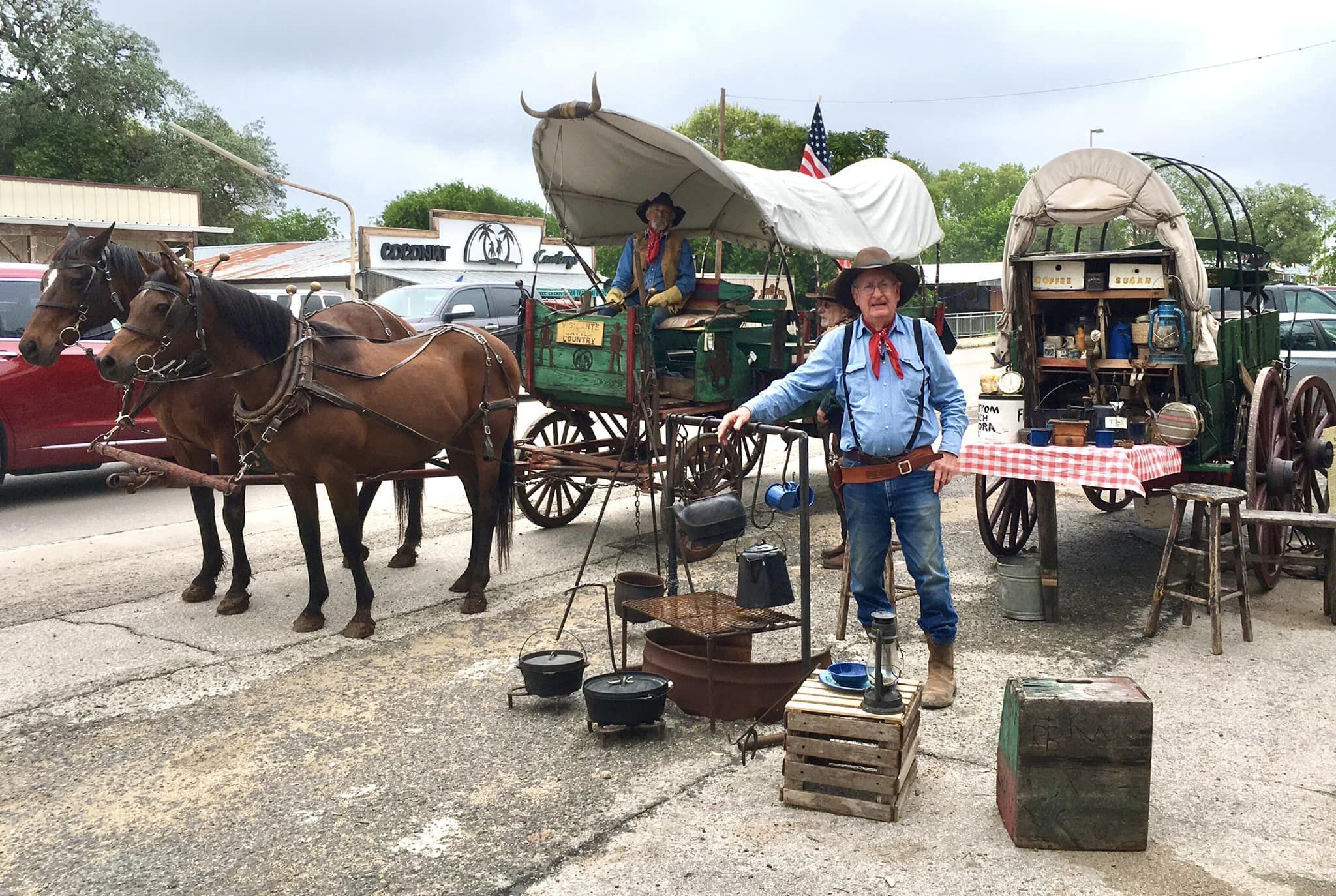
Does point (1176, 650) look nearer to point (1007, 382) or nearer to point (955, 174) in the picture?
point (1007, 382)

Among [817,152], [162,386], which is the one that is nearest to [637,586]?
[162,386]

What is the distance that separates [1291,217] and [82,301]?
48.0 meters

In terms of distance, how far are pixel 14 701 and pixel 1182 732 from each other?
17.6 feet

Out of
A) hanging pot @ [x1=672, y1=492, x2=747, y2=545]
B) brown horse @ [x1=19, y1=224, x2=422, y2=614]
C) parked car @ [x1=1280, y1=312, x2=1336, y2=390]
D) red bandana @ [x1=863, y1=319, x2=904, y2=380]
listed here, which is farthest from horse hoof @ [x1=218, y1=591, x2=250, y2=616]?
parked car @ [x1=1280, y1=312, x2=1336, y2=390]

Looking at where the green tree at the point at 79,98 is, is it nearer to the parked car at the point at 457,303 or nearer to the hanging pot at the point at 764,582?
the parked car at the point at 457,303

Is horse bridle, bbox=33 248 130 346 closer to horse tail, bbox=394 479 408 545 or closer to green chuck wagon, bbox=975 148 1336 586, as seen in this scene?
horse tail, bbox=394 479 408 545

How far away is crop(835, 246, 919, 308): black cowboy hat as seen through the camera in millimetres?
4777

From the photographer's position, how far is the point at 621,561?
26.3ft

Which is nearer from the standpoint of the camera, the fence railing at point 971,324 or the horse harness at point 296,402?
the horse harness at point 296,402

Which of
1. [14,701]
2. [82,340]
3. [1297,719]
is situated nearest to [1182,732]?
[1297,719]

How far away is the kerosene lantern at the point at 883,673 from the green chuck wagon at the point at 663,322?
3.37 m

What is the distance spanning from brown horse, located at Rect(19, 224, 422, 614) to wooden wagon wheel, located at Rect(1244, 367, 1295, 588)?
6176 mm

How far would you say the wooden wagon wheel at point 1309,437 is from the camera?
738 centimetres

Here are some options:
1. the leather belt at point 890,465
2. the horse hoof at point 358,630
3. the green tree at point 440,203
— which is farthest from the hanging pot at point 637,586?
the green tree at point 440,203
